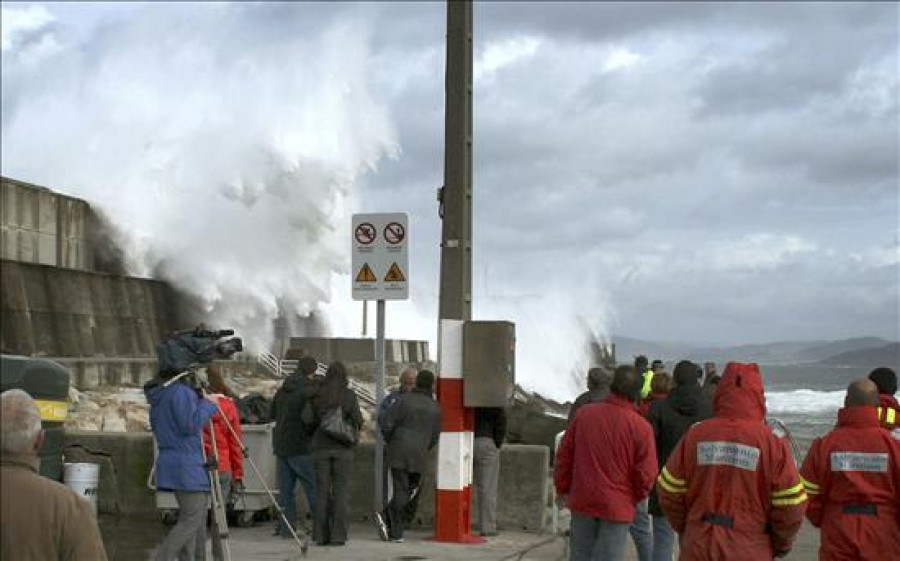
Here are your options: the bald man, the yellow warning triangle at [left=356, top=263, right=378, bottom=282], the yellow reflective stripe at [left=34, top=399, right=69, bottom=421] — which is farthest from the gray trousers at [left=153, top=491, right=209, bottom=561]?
the bald man

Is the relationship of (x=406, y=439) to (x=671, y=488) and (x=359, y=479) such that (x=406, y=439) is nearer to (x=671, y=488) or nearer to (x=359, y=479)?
(x=359, y=479)

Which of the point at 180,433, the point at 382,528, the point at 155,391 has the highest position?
the point at 155,391

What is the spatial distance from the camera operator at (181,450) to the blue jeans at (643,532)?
3.07 m

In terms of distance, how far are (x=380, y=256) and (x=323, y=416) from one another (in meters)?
1.54

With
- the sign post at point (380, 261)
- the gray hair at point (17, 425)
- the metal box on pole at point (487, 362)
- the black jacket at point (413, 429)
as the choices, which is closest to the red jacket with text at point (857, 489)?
the gray hair at point (17, 425)

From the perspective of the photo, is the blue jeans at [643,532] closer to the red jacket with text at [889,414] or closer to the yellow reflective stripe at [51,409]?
the red jacket with text at [889,414]

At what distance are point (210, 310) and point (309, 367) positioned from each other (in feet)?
135

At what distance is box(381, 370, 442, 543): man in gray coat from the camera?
11547 mm

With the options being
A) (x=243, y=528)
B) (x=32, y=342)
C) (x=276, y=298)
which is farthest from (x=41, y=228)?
(x=243, y=528)

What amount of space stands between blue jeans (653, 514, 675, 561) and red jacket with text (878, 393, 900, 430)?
6.58 ft

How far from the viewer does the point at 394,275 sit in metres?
11.8

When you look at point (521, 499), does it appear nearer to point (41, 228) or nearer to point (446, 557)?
→ point (446, 557)

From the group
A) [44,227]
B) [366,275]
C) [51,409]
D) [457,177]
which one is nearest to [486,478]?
[366,275]

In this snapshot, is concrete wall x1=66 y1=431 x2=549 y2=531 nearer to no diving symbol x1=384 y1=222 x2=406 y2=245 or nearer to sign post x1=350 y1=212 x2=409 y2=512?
sign post x1=350 y1=212 x2=409 y2=512
